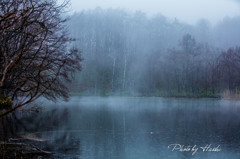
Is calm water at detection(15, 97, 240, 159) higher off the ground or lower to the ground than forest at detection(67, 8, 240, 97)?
lower

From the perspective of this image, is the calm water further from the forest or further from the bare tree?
the forest

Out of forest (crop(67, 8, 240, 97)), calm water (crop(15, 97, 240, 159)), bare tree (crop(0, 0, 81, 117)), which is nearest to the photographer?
bare tree (crop(0, 0, 81, 117))

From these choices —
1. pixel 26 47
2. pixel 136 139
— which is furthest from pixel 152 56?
pixel 26 47

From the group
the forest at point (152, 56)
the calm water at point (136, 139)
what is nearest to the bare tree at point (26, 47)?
the calm water at point (136, 139)

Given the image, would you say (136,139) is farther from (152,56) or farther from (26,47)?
(152,56)

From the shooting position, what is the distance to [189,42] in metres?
46.4

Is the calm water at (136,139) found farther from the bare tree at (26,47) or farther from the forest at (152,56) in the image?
the forest at (152,56)

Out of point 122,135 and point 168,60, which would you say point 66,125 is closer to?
point 122,135

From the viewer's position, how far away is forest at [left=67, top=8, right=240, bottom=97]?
4653 cm

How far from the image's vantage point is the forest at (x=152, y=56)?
46534 millimetres

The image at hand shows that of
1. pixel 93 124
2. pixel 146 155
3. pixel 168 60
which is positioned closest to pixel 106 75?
pixel 168 60

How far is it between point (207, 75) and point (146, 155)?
43.0m

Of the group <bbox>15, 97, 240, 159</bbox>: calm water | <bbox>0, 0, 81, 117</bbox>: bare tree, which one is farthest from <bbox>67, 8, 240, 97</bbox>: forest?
<bbox>0, 0, 81, 117</bbox>: bare tree

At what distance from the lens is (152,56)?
197 feet
